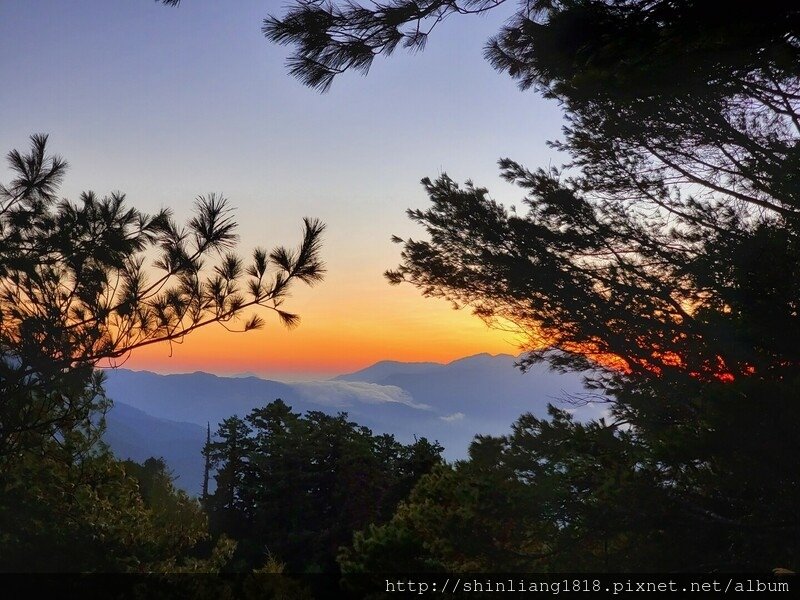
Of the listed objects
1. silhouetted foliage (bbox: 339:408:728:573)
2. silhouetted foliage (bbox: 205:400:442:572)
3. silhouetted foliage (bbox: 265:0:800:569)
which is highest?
silhouetted foliage (bbox: 265:0:800:569)

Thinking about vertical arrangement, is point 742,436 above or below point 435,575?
above

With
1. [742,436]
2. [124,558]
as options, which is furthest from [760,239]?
[124,558]

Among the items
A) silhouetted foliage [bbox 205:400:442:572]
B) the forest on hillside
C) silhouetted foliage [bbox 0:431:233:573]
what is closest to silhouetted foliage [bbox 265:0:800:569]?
the forest on hillside

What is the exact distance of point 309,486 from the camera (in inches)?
962

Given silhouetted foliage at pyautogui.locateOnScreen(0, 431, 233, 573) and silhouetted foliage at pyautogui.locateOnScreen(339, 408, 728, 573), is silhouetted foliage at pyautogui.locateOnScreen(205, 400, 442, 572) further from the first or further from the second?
silhouetted foliage at pyautogui.locateOnScreen(339, 408, 728, 573)

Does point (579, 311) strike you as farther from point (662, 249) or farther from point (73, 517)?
point (73, 517)

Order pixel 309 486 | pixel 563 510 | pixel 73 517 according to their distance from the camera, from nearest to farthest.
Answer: pixel 563 510 → pixel 73 517 → pixel 309 486

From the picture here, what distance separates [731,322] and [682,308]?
168 centimetres

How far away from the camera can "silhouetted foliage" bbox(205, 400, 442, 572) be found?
71.9 feet

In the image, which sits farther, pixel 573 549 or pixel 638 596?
pixel 573 549

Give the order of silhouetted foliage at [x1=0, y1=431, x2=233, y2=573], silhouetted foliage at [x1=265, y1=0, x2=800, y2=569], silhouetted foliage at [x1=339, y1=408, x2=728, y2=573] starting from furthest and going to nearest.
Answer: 1. silhouetted foliage at [x1=0, y1=431, x2=233, y2=573]
2. silhouetted foliage at [x1=339, y1=408, x2=728, y2=573]
3. silhouetted foliage at [x1=265, y1=0, x2=800, y2=569]

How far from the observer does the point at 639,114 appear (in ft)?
22.3

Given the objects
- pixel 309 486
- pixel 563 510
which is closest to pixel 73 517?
pixel 563 510

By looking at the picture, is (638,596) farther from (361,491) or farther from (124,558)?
(361,491)
